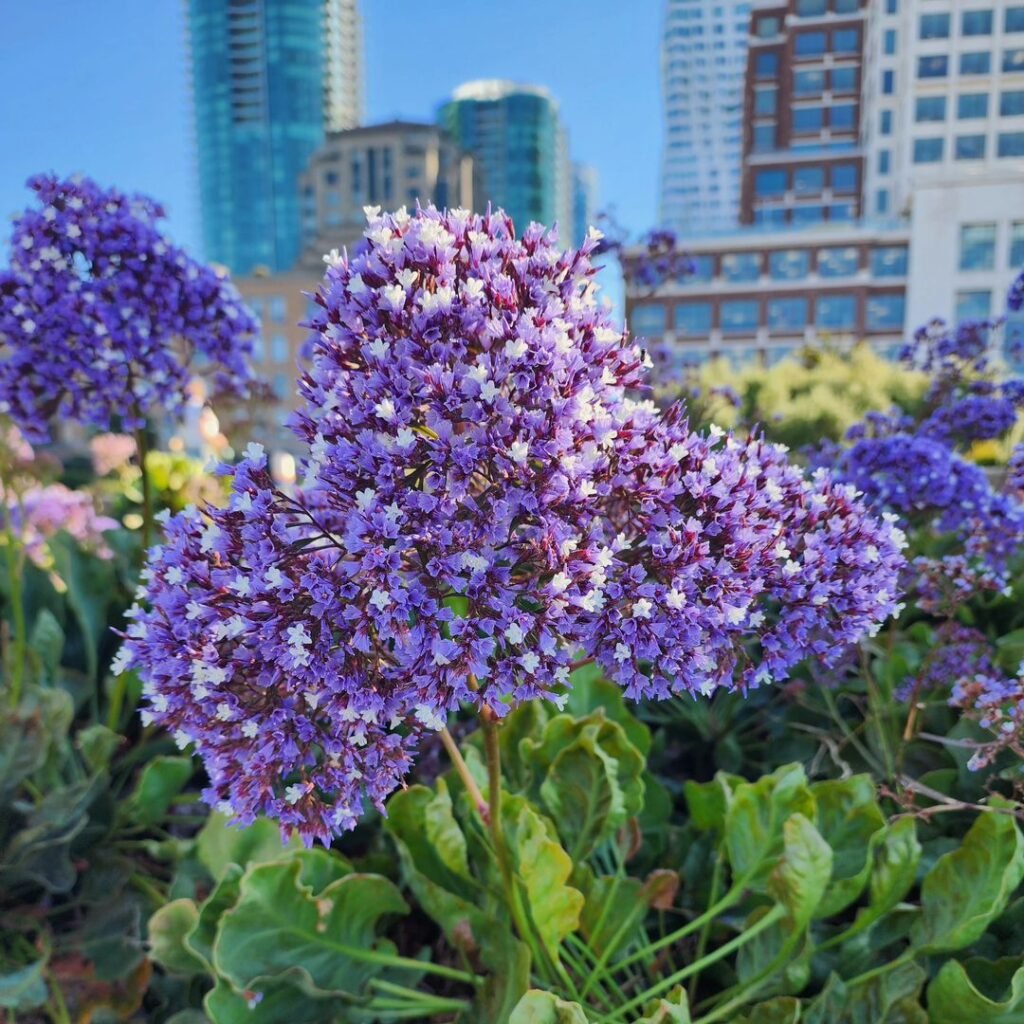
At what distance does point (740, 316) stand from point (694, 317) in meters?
2.24

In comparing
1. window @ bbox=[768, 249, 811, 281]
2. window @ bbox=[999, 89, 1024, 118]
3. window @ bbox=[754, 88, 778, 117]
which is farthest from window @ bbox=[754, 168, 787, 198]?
window @ bbox=[999, 89, 1024, 118]

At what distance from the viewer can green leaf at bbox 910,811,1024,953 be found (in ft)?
4.78

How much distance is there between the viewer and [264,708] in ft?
3.79

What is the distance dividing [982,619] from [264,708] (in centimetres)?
252

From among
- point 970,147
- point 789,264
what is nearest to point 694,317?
point 789,264

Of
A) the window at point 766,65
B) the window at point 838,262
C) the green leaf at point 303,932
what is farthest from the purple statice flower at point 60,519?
the window at point 766,65

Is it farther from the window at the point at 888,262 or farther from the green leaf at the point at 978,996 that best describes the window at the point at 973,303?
the green leaf at the point at 978,996

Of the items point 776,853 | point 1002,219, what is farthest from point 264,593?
point 1002,219

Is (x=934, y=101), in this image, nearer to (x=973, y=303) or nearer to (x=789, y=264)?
(x=789, y=264)

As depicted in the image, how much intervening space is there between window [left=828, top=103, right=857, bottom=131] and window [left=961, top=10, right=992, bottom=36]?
19.7ft

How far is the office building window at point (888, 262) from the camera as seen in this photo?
123 ft

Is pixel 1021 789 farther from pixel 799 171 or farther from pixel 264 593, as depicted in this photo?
pixel 799 171

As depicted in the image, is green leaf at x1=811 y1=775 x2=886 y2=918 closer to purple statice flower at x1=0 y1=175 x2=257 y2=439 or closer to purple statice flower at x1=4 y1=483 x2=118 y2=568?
purple statice flower at x1=0 y1=175 x2=257 y2=439

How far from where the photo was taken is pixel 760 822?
66.2 inches
